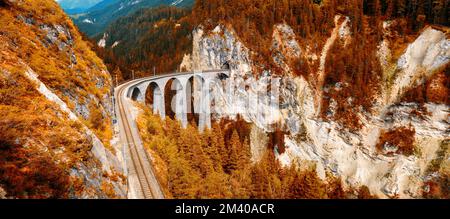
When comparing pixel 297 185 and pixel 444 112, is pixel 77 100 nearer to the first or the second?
Answer: pixel 297 185

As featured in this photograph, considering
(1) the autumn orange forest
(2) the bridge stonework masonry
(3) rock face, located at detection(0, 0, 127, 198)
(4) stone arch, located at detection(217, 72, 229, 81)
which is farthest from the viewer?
(4) stone arch, located at detection(217, 72, 229, 81)

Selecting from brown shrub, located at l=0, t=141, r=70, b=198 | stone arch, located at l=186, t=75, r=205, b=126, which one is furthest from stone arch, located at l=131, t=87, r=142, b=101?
brown shrub, located at l=0, t=141, r=70, b=198

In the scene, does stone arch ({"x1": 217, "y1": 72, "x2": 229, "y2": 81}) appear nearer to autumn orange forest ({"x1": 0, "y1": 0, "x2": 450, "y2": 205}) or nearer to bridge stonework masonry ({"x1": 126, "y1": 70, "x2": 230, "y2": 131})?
bridge stonework masonry ({"x1": 126, "y1": 70, "x2": 230, "y2": 131})

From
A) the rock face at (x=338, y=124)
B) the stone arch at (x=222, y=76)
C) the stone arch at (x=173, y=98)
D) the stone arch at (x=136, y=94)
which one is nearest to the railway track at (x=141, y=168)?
the stone arch at (x=136, y=94)

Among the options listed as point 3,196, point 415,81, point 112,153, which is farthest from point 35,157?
point 415,81

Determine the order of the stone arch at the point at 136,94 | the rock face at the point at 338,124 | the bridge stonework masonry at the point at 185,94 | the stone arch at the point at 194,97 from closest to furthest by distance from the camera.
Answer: the stone arch at the point at 136,94, the rock face at the point at 338,124, the bridge stonework masonry at the point at 185,94, the stone arch at the point at 194,97

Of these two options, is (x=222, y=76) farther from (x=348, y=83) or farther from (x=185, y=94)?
(x=348, y=83)

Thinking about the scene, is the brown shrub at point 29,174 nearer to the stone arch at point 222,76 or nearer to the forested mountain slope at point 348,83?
the forested mountain slope at point 348,83
